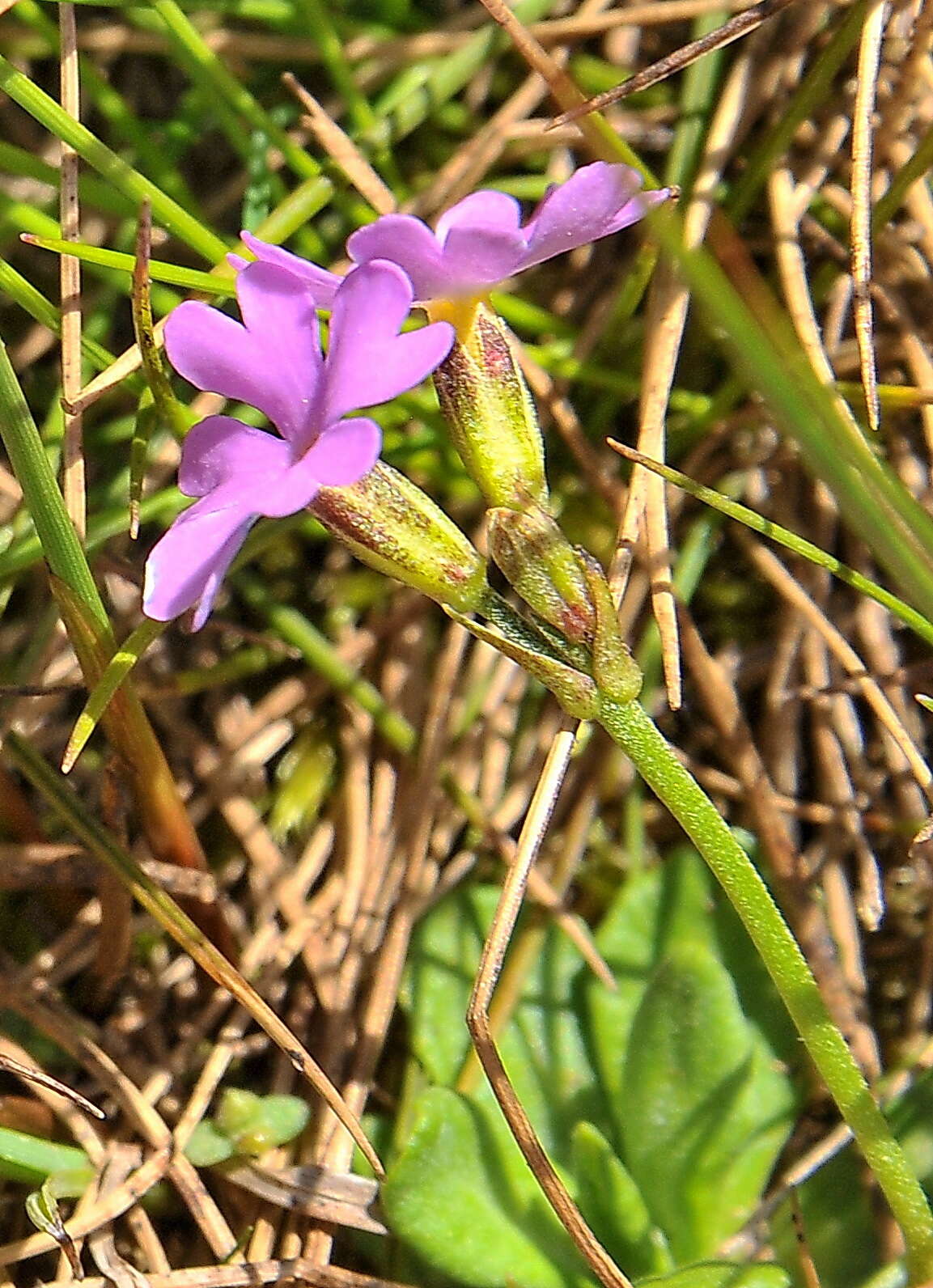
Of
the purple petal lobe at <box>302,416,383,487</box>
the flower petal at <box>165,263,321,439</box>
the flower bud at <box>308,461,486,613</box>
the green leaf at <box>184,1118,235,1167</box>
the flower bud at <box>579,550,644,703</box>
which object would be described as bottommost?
the green leaf at <box>184,1118,235,1167</box>

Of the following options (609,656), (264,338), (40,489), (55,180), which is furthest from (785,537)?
(55,180)

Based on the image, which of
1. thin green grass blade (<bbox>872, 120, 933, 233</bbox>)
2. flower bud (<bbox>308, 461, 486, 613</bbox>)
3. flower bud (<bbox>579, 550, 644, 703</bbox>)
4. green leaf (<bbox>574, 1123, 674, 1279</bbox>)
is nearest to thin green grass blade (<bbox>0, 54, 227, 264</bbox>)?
flower bud (<bbox>308, 461, 486, 613</bbox>)

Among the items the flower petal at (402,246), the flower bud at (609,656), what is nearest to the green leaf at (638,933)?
the flower bud at (609,656)

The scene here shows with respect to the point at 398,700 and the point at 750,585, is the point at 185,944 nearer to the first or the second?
the point at 398,700

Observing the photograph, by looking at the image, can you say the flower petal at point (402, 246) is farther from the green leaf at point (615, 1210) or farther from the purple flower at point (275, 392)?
the green leaf at point (615, 1210)

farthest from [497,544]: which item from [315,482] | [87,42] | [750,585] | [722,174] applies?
[87,42]

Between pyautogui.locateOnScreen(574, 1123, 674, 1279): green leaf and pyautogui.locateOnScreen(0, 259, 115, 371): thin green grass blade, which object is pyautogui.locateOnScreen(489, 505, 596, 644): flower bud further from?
pyautogui.locateOnScreen(574, 1123, 674, 1279): green leaf
